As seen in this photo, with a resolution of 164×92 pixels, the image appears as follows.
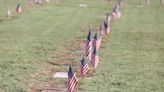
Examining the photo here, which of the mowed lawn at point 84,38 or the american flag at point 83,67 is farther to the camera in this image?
the mowed lawn at point 84,38

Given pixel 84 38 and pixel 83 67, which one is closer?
pixel 83 67

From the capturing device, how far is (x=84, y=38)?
32656 millimetres

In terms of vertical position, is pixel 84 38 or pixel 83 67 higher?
pixel 83 67

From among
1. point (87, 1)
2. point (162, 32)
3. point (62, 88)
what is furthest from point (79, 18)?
point (62, 88)

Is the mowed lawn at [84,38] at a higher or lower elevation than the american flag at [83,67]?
lower

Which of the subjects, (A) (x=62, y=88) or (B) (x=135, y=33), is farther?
(B) (x=135, y=33)

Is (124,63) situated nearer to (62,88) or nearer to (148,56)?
(148,56)

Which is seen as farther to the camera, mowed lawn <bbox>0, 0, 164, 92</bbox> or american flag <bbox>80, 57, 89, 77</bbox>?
mowed lawn <bbox>0, 0, 164, 92</bbox>

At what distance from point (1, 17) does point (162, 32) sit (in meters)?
15.0

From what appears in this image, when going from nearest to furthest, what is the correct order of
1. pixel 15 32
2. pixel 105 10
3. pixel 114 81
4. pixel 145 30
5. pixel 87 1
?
pixel 114 81 → pixel 15 32 → pixel 145 30 → pixel 105 10 → pixel 87 1

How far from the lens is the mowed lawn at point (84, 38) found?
20.5 metres

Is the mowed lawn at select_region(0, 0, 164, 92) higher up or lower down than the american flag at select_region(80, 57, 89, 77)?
lower down

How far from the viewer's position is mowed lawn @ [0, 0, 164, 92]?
67.3 feet

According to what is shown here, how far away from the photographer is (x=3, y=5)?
5288 centimetres
